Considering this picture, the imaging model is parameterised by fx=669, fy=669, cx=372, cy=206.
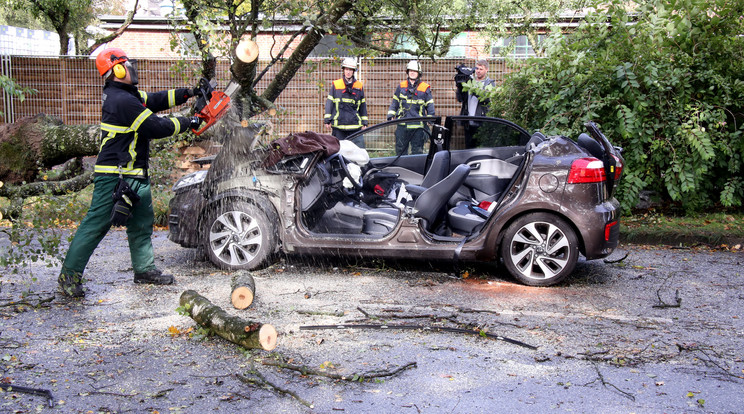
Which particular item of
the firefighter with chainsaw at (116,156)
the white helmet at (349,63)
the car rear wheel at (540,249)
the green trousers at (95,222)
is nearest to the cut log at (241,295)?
the firefighter with chainsaw at (116,156)

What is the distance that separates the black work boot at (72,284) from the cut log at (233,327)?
1380 mm

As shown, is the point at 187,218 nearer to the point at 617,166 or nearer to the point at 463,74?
the point at 617,166

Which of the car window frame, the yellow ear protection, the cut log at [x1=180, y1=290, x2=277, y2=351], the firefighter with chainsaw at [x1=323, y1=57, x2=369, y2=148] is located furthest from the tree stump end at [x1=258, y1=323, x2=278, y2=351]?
the firefighter with chainsaw at [x1=323, y1=57, x2=369, y2=148]

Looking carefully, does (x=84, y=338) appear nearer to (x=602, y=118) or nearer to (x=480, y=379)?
(x=480, y=379)

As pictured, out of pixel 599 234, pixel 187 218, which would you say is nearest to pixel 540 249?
pixel 599 234

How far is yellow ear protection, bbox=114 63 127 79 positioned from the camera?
5.50 m

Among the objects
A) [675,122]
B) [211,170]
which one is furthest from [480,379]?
[675,122]

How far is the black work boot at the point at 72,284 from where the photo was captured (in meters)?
5.45

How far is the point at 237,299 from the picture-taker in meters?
5.07

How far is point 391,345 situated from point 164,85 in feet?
37.9

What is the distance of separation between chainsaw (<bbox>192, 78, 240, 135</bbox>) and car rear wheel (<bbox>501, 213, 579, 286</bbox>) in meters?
2.75

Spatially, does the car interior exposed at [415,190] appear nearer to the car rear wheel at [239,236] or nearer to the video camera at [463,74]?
the car rear wheel at [239,236]

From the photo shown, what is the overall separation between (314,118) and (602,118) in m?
7.19

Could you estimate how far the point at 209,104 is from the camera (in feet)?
19.0
